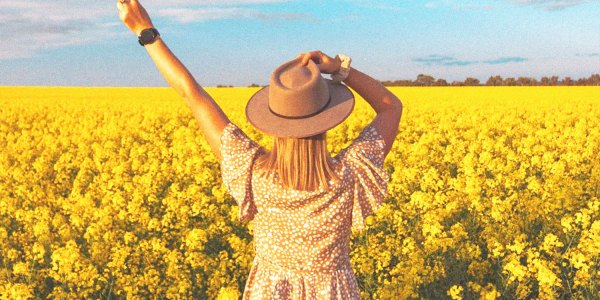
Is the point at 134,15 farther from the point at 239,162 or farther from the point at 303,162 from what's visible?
the point at 303,162

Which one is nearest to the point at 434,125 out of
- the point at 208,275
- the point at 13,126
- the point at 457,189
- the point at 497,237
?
the point at 457,189

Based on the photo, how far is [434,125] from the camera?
51.8ft

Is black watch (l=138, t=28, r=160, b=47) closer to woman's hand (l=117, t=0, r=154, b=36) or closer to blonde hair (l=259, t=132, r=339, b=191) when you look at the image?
woman's hand (l=117, t=0, r=154, b=36)

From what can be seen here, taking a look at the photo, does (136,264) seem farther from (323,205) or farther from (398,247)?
(323,205)

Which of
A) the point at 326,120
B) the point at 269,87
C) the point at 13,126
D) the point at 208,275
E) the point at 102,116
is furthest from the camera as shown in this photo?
the point at 102,116

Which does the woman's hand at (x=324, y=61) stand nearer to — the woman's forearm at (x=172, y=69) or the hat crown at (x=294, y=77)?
the hat crown at (x=294, y=77)

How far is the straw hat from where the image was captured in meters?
2.05

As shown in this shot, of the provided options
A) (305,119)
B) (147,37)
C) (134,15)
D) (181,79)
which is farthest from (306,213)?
(134,15)

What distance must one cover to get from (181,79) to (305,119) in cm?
63

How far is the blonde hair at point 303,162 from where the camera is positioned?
6.80ft

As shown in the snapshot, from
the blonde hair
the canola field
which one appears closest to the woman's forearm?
the blonde hair

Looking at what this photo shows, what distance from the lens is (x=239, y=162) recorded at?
2287 millimetres

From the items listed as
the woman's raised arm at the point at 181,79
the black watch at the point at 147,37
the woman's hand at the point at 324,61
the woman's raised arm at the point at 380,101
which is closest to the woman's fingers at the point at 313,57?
the woman's hand at the point at 324,61

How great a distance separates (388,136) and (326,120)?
47 centimetres
